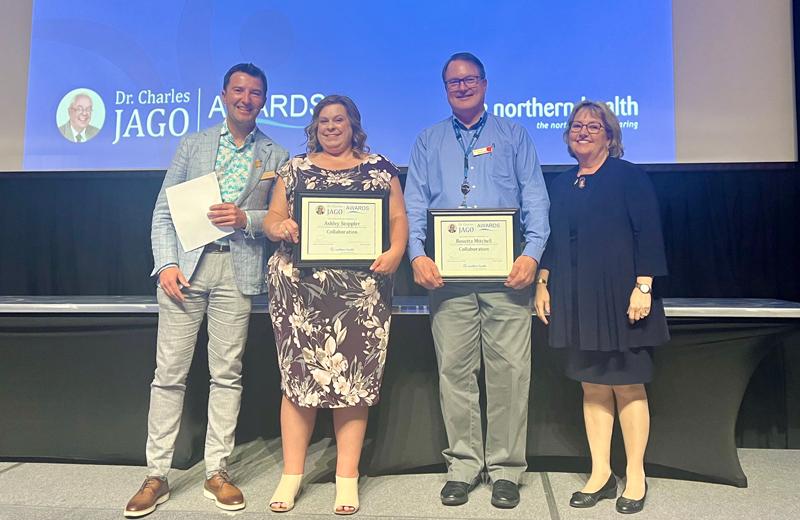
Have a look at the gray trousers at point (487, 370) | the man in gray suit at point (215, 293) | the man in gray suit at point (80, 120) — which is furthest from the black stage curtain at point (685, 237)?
the man in gray suit at point (215, 293)

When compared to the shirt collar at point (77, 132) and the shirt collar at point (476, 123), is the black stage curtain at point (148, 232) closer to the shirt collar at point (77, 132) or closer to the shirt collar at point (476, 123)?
the shirt collar at point (77, 132)

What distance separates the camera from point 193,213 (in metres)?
1.77

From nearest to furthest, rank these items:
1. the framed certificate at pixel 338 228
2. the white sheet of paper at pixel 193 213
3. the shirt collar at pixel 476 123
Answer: the framed certificate at pixel 338 228
the white sheet of paper at pixel 193 213
the shirt collar at pixel 476 123

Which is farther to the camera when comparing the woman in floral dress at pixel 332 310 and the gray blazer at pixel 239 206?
the gray blazer at pixel 239 206

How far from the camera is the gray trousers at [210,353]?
70.9 inches

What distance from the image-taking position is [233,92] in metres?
1.80

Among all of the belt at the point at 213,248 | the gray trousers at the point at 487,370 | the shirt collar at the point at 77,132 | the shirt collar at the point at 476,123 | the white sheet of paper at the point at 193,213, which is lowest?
the gray trousers at the point at 487,370

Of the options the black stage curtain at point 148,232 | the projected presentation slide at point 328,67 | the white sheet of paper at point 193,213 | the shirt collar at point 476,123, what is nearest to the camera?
the white sheet of paper at point 193,213

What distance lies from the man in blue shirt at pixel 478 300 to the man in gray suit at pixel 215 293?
58cm

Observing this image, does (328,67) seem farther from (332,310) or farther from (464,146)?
(332,310)

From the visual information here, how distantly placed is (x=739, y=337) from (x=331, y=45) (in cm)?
227

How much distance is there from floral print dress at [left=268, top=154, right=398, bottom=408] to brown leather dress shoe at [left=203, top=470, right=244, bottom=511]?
0.40 meters

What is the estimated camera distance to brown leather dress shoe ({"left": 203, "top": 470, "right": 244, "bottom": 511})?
174 centimetres

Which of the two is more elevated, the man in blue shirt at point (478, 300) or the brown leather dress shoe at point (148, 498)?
the man in blue shirt at point (478, 300)
